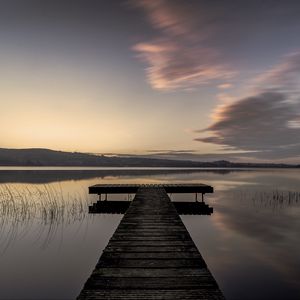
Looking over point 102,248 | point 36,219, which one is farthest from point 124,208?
Answer: point 102,248

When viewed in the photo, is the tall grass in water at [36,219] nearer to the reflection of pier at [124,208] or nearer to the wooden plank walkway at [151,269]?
the reflection of pier at [124,208]

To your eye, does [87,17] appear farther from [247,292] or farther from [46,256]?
[247,292]

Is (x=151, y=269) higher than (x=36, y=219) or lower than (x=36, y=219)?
higher

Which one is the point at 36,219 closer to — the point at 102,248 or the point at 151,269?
the point at 102,248

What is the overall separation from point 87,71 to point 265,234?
47.4 ft

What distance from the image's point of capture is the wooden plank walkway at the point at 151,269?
376cm

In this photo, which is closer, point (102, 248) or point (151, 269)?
point (151, 269)

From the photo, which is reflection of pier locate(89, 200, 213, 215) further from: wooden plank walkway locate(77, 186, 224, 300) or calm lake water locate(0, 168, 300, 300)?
wooden plank walkway locate(77, 186, 224, 300)

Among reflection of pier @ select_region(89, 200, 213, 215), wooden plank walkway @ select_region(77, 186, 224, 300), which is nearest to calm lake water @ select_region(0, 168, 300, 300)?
reflection of pier @ select_region(89, 200, 213, 215)

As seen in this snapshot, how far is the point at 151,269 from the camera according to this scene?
455 cm

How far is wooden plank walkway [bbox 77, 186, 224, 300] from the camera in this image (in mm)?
3758

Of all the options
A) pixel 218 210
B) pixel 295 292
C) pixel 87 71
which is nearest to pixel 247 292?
pixel 295 292

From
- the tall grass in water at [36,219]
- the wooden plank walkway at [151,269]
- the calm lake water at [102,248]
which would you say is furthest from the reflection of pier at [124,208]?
the wooden plank walkway at [151,269]

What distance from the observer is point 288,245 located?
1134 cm
